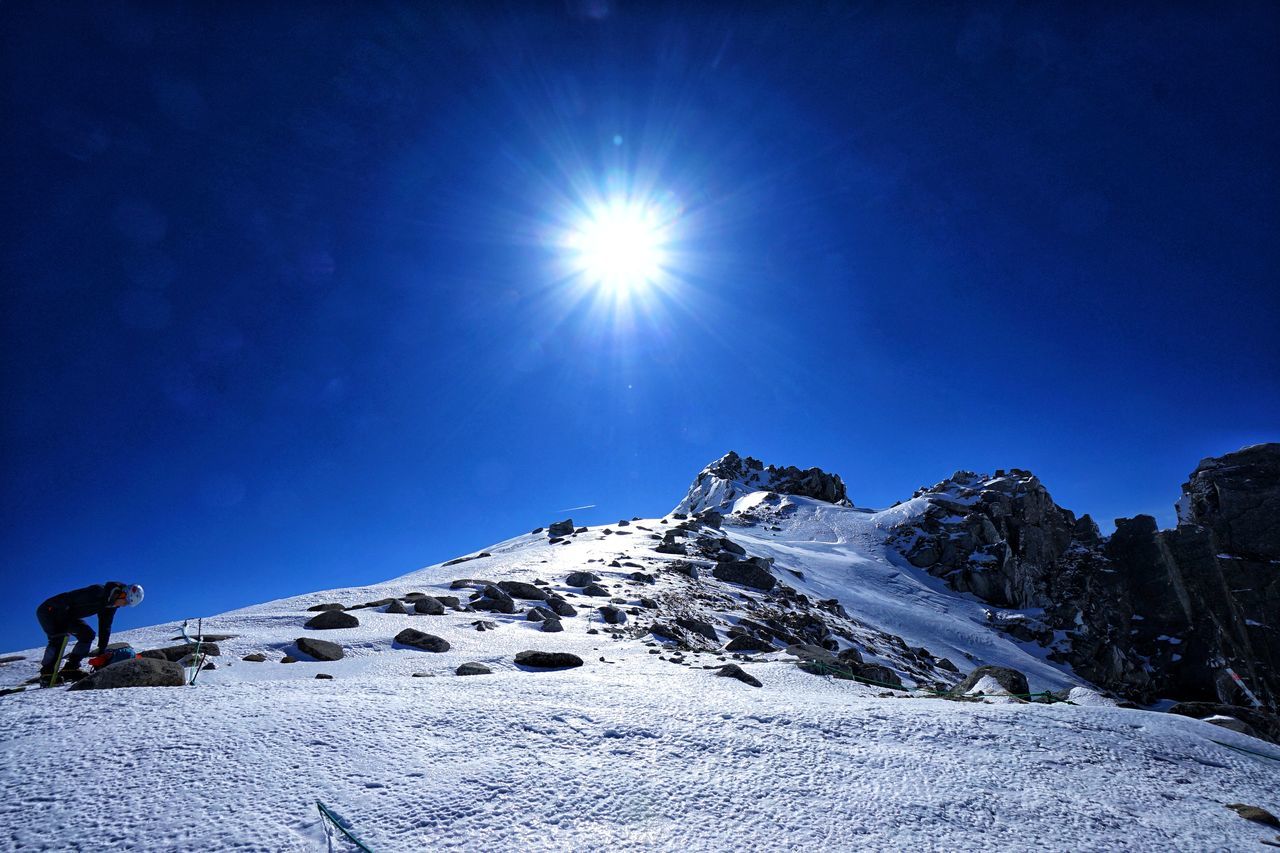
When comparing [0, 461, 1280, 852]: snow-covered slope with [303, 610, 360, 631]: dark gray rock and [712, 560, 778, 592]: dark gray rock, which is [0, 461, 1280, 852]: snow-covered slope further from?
[712, 560, 778, 592]: dark gray rock

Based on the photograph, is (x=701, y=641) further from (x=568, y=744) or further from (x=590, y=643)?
(x=568, y=744)

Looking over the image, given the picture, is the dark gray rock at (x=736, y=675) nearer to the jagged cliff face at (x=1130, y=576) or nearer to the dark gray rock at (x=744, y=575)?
the dark gray rock at (x=744, y=575)

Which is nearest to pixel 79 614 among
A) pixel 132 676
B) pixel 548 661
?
pixel 132 676

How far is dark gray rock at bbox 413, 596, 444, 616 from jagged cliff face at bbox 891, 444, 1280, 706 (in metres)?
45.7

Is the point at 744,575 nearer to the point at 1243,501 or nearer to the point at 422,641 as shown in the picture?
the point at 422,641

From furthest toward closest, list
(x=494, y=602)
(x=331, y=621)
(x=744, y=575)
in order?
(x=744, y=575), (x=494, y=602), (x=331, y=621)

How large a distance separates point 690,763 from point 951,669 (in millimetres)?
26071

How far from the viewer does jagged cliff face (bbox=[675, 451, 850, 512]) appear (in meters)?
73.6

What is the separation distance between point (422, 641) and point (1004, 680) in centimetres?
918

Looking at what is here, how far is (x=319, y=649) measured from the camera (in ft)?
→ 25.5

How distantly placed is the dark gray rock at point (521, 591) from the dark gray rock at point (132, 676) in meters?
9.24

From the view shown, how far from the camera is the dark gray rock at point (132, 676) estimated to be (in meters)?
4.57

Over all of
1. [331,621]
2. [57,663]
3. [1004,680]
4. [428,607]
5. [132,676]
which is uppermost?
[428,607]

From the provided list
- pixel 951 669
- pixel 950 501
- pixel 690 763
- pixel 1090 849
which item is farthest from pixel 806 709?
pixel 950 501
